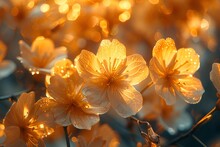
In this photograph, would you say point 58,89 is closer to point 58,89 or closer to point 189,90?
point 58,89

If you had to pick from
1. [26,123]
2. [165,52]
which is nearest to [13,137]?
[26,123]

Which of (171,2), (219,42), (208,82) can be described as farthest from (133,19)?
(219,42)

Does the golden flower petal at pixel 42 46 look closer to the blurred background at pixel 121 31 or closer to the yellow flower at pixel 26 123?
the blurred background at pixel 121 31

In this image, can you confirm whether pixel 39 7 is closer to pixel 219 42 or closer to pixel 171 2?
pixel 171 2

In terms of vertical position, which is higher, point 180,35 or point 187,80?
point 187,80

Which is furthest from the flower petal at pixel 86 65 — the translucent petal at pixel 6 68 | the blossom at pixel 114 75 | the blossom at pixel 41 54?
the translucent petal at pixel 6 68

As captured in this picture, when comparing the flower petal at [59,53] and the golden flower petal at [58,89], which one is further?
the flower petal at [59,53]

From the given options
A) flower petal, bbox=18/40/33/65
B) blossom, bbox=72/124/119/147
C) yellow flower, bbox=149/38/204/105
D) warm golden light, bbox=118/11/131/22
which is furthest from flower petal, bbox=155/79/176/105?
warm golden light, bbox=118/11/131/22
